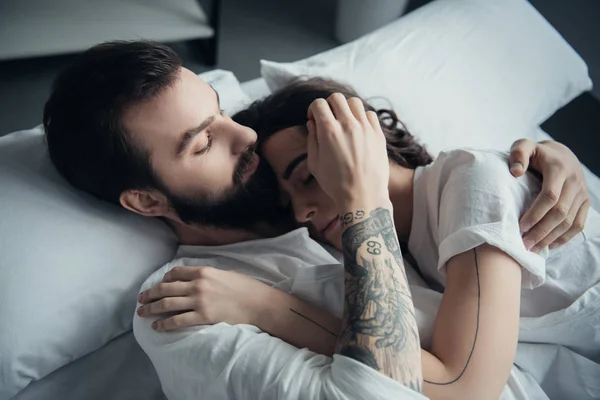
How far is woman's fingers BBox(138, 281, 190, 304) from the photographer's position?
0.82 meters

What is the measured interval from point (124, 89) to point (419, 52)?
79 centimetres

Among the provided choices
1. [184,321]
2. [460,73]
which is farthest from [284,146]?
[460,73]

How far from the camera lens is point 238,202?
3.34 feet

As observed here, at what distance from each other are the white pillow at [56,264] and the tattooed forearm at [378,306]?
0.46 metres

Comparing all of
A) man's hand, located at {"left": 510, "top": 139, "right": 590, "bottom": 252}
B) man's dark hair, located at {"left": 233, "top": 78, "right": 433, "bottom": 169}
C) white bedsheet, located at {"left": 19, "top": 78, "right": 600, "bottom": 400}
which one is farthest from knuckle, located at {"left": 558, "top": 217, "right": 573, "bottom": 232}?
white bedsheet, located at {"left": 19, "top": 78, "right": 600, "bottom": 400}

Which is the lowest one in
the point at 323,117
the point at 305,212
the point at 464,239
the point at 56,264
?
the point at 56,264

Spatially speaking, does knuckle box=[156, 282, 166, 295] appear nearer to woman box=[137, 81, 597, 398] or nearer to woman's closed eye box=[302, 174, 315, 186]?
woman box=[137, 81, 597, 398]

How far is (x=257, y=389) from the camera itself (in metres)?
0.71

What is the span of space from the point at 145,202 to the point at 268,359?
413 mm

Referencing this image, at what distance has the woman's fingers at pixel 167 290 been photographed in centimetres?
82

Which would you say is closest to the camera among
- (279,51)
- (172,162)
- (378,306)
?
(378,306)

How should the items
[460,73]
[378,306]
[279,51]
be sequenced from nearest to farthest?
[378,306], [460,73], [279,51]

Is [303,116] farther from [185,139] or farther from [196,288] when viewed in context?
[196,288]

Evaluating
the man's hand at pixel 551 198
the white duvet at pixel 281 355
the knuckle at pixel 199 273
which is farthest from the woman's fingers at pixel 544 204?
the knuckle at pixel 199 273
